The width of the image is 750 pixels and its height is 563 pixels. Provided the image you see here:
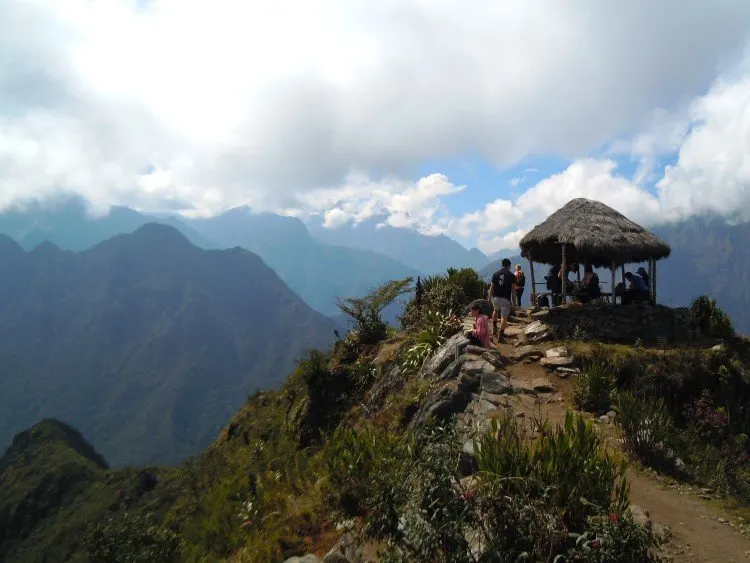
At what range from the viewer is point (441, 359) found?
1073 centimetres

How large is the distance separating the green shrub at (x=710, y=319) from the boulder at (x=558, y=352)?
16.5 ft

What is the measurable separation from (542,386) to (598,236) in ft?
21.2

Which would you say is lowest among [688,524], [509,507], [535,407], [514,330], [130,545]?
[130,545]

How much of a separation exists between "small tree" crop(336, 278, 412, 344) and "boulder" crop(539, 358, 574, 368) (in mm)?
6885

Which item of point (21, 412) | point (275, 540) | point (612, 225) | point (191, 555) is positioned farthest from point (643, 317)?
point (21, 412)

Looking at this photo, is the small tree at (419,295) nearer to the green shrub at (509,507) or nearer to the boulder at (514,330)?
the boulder at (514,330)

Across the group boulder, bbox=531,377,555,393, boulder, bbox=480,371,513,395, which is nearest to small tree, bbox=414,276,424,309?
boulder, bbox=531,377,555,393

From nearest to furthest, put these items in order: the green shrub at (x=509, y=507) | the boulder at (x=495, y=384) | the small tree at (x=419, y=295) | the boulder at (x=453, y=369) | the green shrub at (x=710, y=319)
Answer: the green shrub at (x=509, y=507) → the boulder at (x=495, y=384) → the boulder at (x=453, y=369) → the green shrub at (x=710, y=319) → the small tree at (x=419, y=295)

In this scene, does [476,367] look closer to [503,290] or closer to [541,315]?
[503,290]

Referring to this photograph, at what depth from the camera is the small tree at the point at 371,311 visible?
52.9ft

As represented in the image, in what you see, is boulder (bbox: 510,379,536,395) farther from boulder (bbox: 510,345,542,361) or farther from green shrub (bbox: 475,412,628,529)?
green shrub (bbox: 475,412,628,529)

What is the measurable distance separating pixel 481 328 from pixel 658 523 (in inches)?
222

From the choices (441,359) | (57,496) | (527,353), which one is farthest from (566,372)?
(57,496)

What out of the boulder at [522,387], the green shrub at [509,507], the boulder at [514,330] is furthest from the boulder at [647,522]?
the boulder at [514,330]
